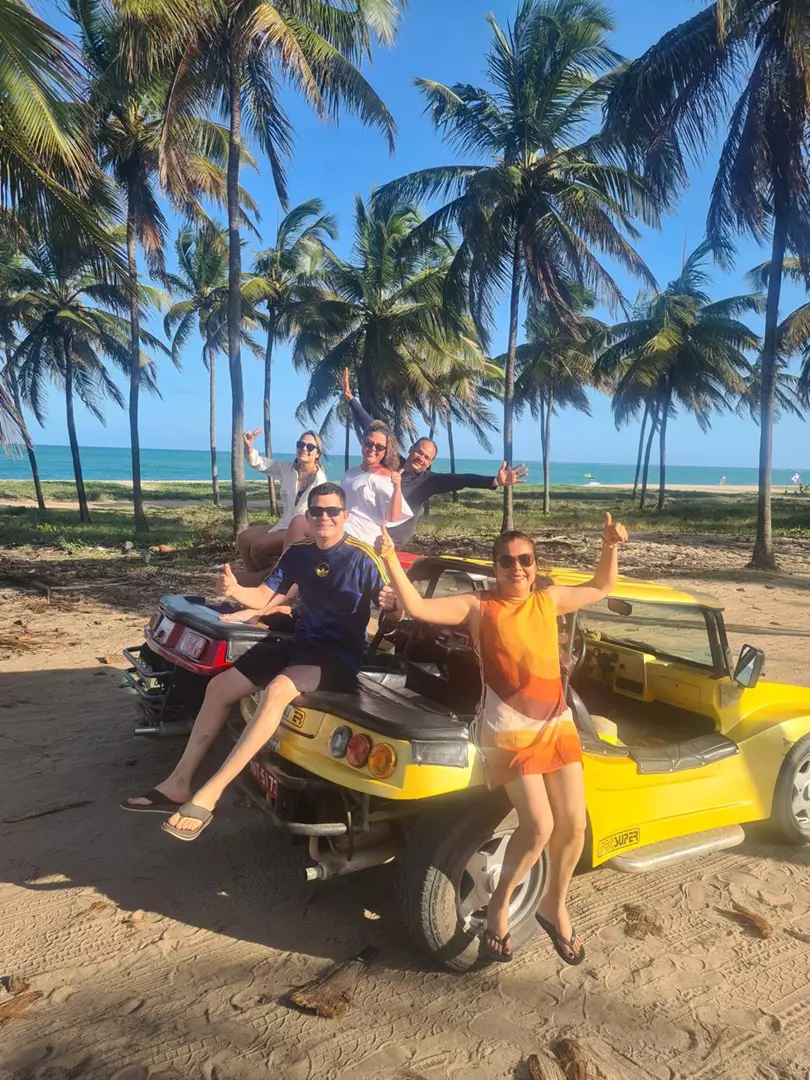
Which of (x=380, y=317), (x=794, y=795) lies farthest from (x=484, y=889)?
(x=380, y=317)

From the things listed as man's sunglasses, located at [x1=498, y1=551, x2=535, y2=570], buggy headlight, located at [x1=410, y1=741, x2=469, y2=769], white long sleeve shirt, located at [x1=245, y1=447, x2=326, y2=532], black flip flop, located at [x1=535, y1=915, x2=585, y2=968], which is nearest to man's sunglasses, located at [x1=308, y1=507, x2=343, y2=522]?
man's sunglasses, located at [x1=498, y1=551, x2=535, y2=570]

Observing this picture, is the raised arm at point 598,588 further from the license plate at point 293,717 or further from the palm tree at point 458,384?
the palm tree at point 458,384

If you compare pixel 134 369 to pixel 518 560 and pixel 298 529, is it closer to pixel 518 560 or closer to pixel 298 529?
pixel 298 529

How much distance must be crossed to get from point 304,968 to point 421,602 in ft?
4.63

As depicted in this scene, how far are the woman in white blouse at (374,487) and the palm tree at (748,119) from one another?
11.3 metres

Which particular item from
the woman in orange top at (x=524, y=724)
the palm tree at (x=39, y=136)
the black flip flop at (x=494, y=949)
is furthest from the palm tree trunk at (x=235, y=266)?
the black flip flop at (x=494, y=949)

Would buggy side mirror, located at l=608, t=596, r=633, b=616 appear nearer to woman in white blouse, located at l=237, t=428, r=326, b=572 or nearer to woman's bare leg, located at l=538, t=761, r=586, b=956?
woman's bare leg, located at l=538, t=761, r=586, b=956

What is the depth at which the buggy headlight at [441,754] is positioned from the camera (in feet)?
8.46

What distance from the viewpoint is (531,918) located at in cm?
288

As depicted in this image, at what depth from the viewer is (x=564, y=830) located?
105 inches

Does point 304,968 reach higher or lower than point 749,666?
lower

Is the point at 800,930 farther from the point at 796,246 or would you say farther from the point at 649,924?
the point at 796,246

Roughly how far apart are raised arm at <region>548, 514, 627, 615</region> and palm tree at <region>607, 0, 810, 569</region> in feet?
41.3

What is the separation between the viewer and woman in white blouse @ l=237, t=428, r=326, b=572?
5.15 metres
